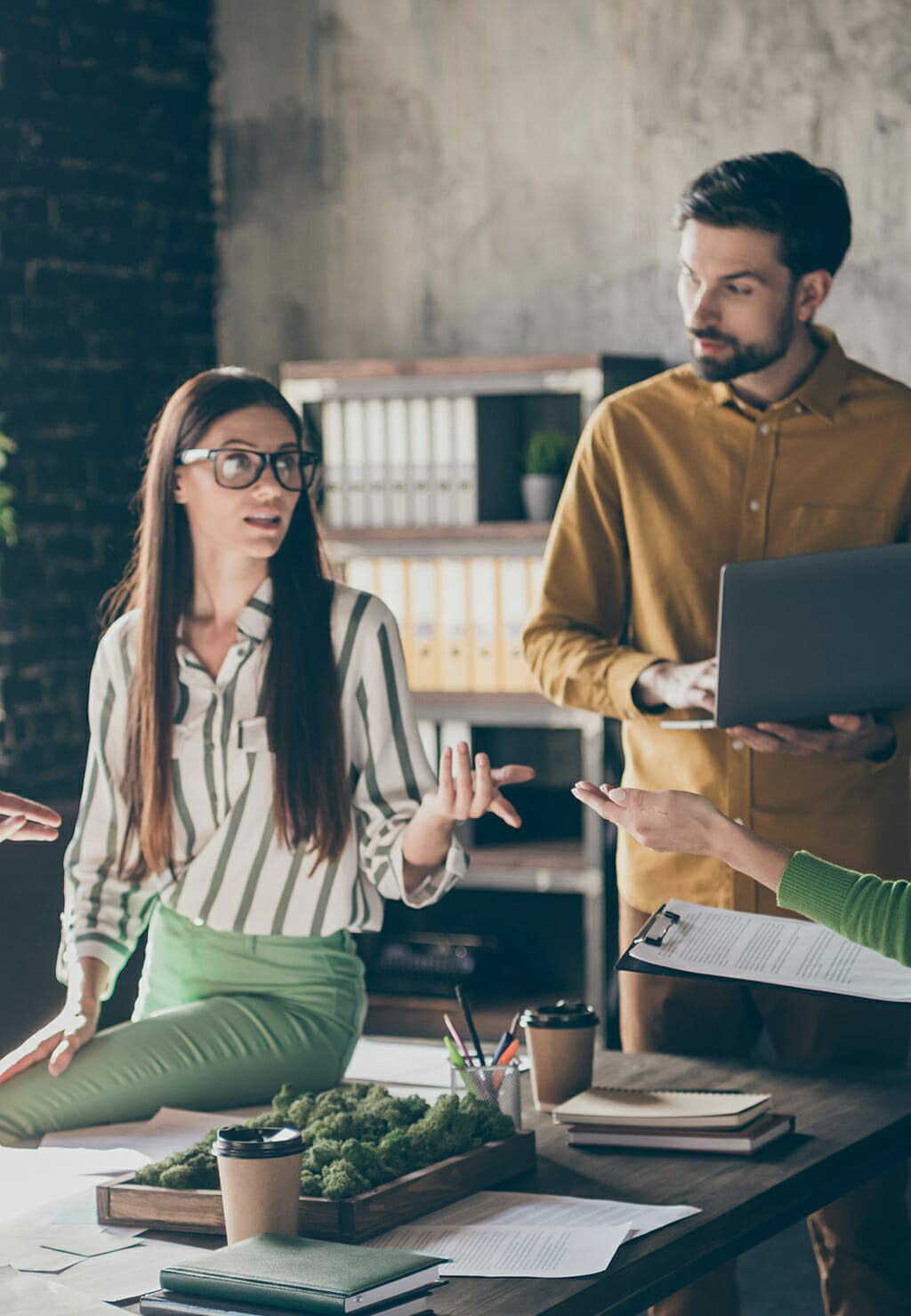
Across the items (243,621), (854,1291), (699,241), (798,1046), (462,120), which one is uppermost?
(462,120)

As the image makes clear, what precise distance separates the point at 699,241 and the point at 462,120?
93.0 inches

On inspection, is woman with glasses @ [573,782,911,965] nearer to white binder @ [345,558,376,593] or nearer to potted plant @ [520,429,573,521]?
potted plant @ [520,429,573,521]

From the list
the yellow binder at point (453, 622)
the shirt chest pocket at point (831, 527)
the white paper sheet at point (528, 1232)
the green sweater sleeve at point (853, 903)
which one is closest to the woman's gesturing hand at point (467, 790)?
the green sweater sleeve at point (853, 903)

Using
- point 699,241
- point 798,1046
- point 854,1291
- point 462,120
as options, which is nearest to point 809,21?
point 462,120

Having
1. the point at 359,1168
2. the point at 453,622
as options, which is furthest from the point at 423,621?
the point at 359,1168

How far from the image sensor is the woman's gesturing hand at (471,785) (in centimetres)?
186

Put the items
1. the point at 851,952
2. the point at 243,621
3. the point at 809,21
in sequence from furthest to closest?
1. the point at 809,21
2. the point at 243,621
3. the point at 851,952

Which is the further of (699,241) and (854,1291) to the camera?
(699,241)

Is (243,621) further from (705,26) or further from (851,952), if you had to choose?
(705,26)

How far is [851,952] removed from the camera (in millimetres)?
1707

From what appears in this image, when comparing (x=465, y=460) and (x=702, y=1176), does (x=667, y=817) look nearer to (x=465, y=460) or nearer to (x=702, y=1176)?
(x=702, y=1176)

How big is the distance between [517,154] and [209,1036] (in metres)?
3.03

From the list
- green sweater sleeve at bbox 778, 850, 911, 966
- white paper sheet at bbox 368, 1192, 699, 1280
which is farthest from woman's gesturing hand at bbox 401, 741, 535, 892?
white paper sheet at bbox 368, 1192, 699, 1280

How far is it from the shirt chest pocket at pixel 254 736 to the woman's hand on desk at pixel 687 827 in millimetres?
688
